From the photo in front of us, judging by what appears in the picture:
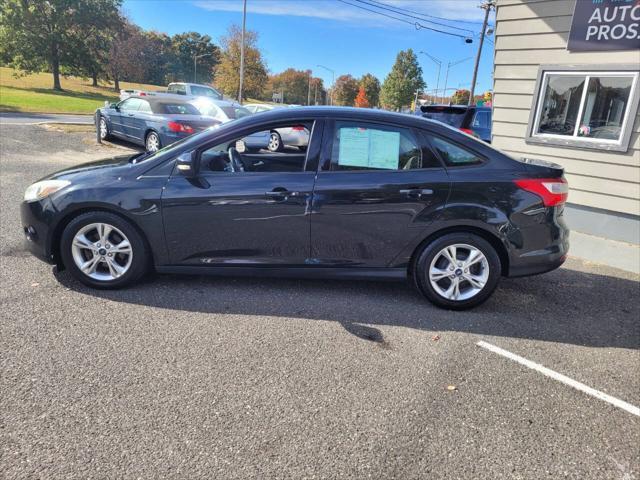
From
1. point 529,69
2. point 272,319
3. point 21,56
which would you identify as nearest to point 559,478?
point 272,319

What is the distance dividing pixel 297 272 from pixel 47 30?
1981 inches

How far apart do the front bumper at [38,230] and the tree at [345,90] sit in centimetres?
10439

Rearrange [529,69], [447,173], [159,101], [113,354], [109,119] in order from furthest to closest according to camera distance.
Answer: [109,119], [159,101], [529,69], [447,173], [113,354]

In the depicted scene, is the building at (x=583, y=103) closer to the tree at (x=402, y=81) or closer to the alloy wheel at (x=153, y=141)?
the alloy wheel at (x=153, y=141)

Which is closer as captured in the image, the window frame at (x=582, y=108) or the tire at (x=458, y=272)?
the tire at (x=458, y=272)

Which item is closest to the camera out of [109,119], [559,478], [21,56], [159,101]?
[559,478]

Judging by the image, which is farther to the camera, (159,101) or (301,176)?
(159,101)

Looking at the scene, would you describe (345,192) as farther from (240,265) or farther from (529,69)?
(529,69)

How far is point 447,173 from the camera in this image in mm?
3832

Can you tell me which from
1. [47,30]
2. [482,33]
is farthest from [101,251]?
[47,30]

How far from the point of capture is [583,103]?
267 inches

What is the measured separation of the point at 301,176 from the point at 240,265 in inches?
35.7

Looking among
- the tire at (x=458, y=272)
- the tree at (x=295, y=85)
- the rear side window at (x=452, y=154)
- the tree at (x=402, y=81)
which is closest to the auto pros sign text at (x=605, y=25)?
the rear side window at (x=452, y=154)

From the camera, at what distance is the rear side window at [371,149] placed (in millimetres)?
3838
